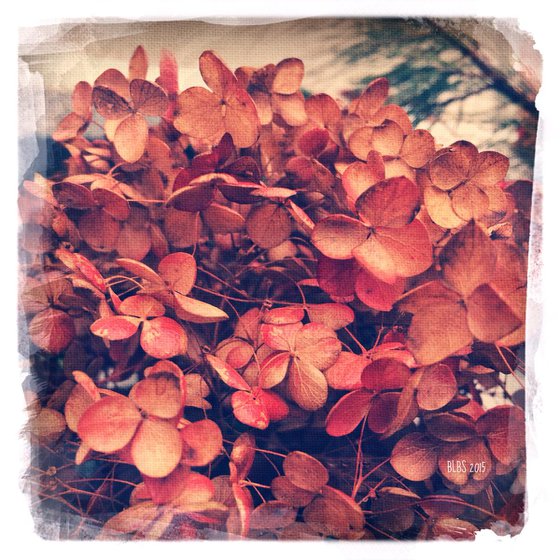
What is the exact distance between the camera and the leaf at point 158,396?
1.97 feet

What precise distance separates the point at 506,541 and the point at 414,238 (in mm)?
355

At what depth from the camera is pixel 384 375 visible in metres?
0.60

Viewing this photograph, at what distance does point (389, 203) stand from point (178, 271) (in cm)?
24

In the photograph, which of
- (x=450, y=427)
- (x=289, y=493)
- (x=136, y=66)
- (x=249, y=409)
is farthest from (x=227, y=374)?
(x=136, y=66)

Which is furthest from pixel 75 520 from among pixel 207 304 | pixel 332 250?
pixel 332 250

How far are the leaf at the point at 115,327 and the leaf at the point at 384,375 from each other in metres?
0.26

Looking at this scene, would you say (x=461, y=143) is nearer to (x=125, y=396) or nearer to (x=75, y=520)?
(x=125, y=396)

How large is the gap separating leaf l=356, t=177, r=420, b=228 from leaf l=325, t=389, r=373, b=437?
19 centimetres

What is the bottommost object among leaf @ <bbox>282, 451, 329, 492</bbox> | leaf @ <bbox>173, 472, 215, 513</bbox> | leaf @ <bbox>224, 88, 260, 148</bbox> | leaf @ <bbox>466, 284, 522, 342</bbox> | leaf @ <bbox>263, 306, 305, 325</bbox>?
leaf @ <bbox>173, 472, 215, 513</bbox>

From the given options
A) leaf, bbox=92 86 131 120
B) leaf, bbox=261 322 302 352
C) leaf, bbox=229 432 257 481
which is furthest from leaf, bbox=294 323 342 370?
leaf, bbox=92 86 131 120

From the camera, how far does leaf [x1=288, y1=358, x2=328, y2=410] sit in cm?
60

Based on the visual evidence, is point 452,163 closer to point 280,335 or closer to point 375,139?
point 375,139

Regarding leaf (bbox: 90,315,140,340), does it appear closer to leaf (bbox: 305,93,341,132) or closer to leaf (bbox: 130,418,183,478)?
leaf (bbox: 130,418,183,478)

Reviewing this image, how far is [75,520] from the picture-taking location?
2.01 feet
